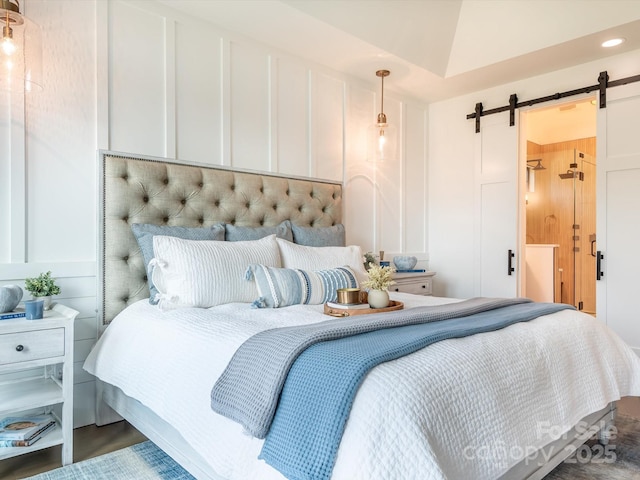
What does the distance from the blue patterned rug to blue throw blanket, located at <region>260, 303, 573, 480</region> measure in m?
0.94

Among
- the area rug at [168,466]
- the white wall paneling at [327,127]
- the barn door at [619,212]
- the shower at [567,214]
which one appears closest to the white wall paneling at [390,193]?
the white wall paneling at [327,127]

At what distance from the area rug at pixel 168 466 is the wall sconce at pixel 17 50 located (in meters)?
1.74

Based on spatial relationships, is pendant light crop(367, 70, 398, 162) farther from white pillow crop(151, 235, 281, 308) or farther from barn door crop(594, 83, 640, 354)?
white pillow crop(151, 235, 281, 308)

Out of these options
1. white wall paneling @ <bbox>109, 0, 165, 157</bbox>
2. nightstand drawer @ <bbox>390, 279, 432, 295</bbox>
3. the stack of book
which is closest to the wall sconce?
white wall paneling @ <bbox>109, 0, 165, 157</bbox>

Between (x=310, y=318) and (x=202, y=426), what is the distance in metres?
0.64

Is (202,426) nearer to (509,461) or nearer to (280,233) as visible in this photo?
(509,461)

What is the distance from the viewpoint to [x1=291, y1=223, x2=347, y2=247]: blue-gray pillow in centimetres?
312

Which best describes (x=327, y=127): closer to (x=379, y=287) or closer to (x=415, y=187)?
(x=415, y=187)

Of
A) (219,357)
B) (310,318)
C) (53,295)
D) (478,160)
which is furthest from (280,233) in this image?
(478,160)

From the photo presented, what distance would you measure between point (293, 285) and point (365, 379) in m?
1.19

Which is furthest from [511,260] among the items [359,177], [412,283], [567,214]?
[567,214]

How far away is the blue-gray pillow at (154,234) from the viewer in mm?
2360

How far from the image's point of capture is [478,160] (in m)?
4.25

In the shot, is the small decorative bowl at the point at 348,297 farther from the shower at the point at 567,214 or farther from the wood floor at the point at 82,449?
the shower at the point at 567,214
